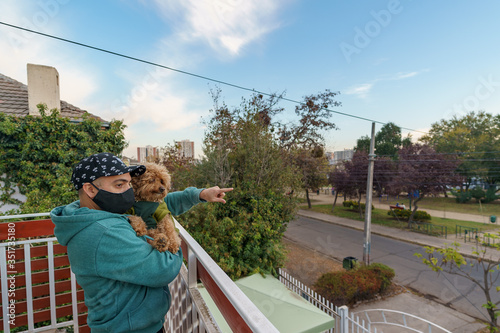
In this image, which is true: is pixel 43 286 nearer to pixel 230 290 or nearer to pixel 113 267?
pixel 113 267

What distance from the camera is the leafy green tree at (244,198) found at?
19.7 ft

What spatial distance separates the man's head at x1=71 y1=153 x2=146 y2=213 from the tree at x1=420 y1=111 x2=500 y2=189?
103 ft

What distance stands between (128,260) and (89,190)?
430 millimetres

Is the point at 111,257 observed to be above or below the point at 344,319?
above

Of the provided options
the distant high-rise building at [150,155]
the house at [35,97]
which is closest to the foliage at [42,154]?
the house at [35,97]

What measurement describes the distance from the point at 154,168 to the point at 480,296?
12009 mm

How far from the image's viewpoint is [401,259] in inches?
448

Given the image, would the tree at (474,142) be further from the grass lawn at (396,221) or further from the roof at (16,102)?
the roof at (16,102)

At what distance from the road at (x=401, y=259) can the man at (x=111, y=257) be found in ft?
25.8

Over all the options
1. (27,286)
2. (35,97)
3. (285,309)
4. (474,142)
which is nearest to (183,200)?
(27,286)

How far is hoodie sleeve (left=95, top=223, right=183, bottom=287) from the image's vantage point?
90cm

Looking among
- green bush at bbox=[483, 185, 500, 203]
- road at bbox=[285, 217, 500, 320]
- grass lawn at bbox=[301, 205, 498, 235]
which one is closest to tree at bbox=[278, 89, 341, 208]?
road at bbox=[285, 217, 500, 320]

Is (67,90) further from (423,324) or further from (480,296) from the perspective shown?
(480,296)

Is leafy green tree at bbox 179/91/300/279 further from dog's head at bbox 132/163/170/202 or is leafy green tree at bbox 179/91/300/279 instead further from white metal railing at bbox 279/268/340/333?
dog's head at bbox 132/163/170/202
